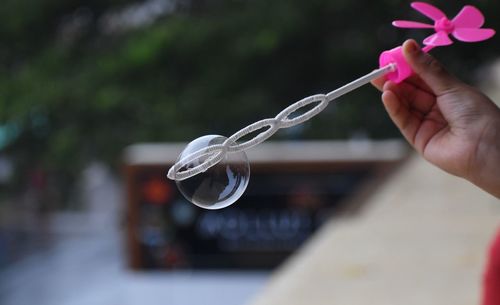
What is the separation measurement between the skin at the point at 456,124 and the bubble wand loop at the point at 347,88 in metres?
0.03

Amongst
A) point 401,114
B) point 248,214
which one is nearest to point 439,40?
point 401,114

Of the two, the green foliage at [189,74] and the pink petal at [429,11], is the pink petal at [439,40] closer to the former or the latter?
the pink petal at [429,11]

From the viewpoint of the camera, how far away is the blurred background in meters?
5.77

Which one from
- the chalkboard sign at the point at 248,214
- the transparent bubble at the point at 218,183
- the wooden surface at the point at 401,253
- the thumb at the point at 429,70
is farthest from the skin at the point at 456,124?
the chalkboard sign at the point at 248,214

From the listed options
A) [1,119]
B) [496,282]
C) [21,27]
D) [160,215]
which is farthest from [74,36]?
[496,282]

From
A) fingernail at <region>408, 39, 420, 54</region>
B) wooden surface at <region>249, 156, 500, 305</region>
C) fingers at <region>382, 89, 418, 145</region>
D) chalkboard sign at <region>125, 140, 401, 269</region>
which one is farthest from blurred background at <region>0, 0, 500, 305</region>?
fingernail at <region>408, 39, 420, 54</region>

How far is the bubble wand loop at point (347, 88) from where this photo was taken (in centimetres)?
113

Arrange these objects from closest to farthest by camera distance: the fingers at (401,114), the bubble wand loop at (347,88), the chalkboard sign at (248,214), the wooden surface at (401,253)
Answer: the bubble wand loop at (347,88)
the fingers at (401,114)
the wooden surface at (401,253)
the chalkboard sign at (248,214)

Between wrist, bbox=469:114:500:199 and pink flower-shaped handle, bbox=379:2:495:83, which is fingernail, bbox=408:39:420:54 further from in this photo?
wrist, bbox=469:114:500:199

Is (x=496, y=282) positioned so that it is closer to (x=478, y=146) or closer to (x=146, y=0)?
(x=478, y=146)

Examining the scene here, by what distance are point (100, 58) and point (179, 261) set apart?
106 inches

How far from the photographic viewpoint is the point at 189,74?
7.79 meters

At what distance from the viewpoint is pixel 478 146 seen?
3.85ft

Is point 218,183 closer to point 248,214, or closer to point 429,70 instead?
point 429,70
